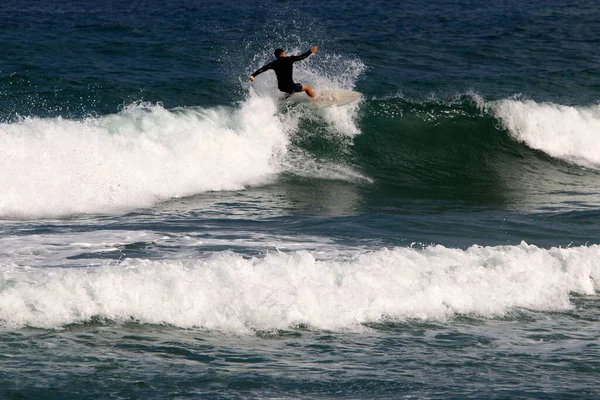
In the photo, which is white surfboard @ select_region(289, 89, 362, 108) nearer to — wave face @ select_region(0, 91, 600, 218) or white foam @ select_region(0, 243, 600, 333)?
wave face @ select_region(0, 91, 600, 218)

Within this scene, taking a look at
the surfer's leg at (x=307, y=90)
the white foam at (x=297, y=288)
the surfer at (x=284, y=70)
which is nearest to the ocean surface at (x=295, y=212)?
the white foam at (x=297, y=288)

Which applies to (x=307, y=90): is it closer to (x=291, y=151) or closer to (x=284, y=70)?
(x=284, y=70)

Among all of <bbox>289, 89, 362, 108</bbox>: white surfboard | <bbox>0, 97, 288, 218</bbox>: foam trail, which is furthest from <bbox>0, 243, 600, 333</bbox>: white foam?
<bbox>289, 89, 362, 108</bbox>: white surfboard

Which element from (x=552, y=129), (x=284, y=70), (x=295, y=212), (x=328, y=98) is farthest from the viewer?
(x=552, y=129)

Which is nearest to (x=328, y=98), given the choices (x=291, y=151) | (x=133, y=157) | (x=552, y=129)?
(x=291, y=151)

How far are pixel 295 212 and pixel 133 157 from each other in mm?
3564

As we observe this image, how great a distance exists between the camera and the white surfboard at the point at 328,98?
706 inches

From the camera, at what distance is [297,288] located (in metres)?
8.87

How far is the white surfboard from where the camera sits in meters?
17.9

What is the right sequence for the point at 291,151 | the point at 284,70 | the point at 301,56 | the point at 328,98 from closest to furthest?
the point at 301,56
the point at 284,70
the point at 291,151
the point at 328,98

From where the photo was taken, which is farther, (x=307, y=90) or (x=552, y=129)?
(x=552, y=129)

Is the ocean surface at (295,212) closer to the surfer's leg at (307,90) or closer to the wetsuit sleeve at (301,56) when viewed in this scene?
the surfer's leg at (307,90)

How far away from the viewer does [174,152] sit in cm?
1630

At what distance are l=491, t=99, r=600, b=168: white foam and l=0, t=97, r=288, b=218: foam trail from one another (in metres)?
5.39
